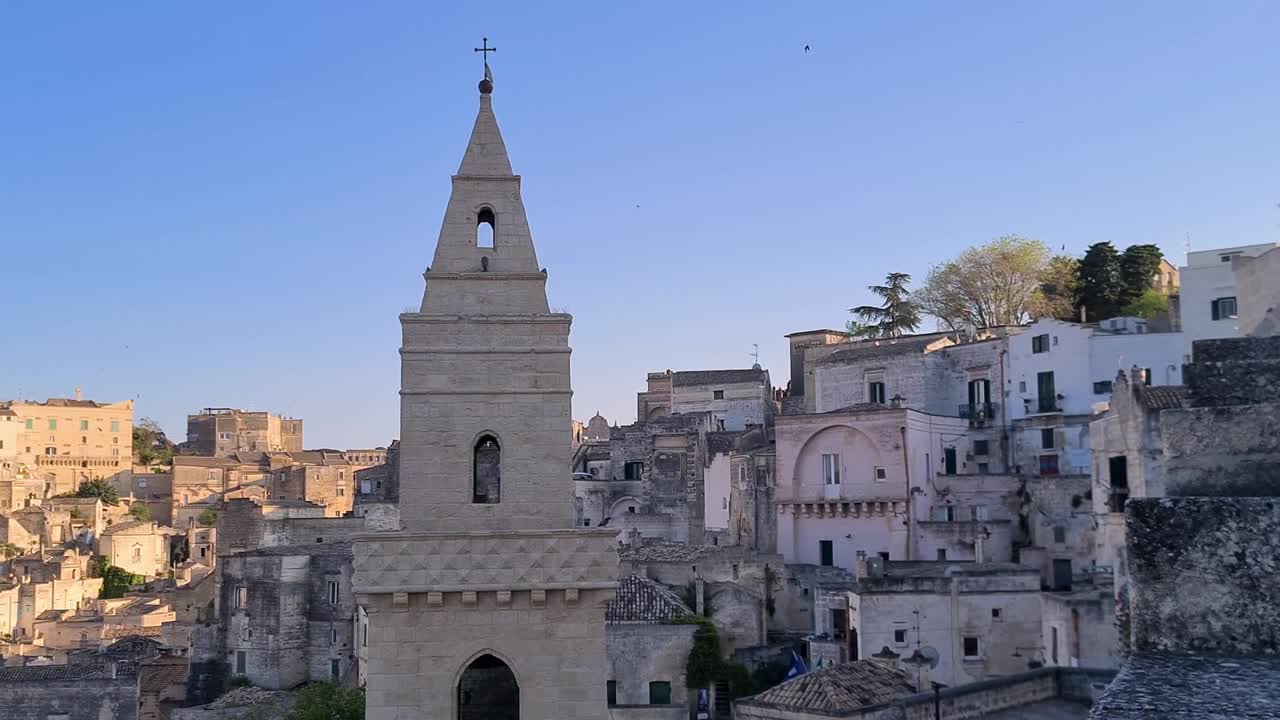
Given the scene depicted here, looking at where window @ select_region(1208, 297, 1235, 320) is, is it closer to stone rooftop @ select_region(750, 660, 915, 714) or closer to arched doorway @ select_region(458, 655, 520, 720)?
stone rooftop @ select_region(750, 660, 915, 714)

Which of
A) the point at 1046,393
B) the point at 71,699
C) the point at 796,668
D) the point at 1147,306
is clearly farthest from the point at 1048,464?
the point at 71,699

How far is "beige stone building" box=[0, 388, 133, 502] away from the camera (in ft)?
334

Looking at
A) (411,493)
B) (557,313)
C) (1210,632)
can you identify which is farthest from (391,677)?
(1210,632)

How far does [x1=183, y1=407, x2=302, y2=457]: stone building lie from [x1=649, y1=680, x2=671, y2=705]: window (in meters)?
85.0

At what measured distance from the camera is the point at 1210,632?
4.36 metres

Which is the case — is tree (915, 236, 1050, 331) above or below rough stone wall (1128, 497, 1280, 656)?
above

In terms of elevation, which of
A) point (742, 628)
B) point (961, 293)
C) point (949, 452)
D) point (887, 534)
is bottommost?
point (742, 628)

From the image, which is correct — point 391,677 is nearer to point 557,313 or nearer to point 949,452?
point 557,313

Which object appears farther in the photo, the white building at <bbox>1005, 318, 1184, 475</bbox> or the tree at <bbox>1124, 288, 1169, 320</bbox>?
the tree at <bbox>1124, 288, 1169, 320</bbox>

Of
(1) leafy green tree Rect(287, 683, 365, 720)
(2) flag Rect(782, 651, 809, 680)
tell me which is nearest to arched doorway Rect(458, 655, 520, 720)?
(2) flag Rect(782, 651, 809, 680)

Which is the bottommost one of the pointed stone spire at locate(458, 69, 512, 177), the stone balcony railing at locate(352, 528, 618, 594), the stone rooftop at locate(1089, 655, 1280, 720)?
the stone balcony railing at locate(352, 528, 618, 594)

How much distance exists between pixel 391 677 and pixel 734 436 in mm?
33477

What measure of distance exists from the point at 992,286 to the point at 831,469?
1977 cm

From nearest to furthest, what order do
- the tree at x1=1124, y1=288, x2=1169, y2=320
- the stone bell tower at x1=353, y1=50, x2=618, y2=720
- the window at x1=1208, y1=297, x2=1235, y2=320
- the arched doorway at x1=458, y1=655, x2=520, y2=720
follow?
1. the stone bell tower at x1=353, y1=50, x2=618, y2=720
2. the arched doorway at x1=458, y1=655, x2=520, y2=720
3. the window at x1=1208, y1=297, x2=1235, y2=320
4. the tree at x1=1124, y1=288, x2=1169, y2=320
